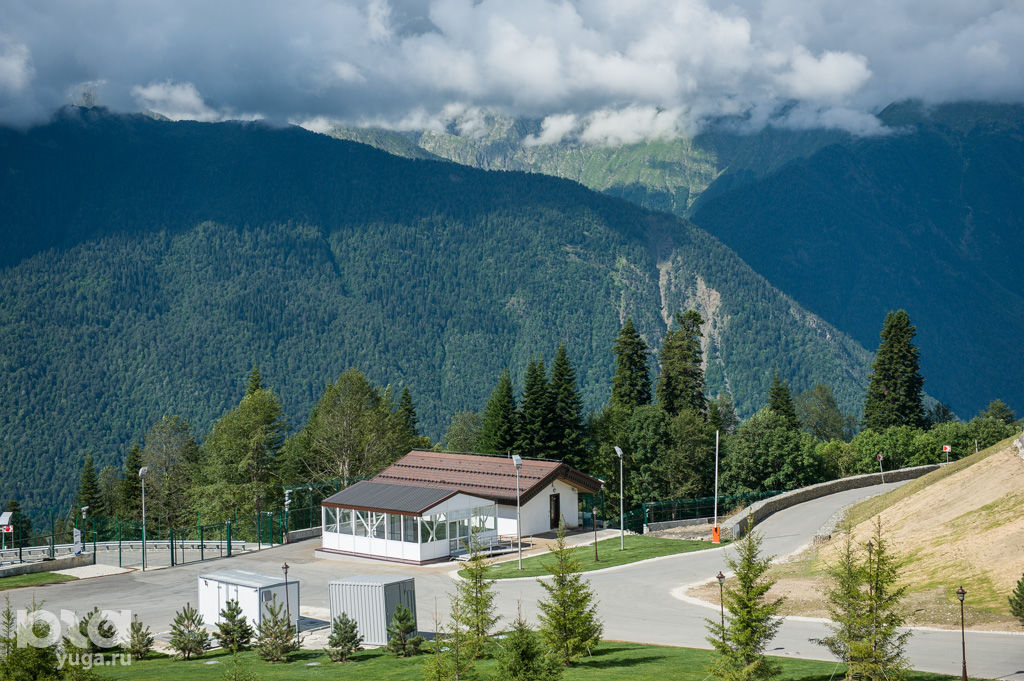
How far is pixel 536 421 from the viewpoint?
81.1 meters

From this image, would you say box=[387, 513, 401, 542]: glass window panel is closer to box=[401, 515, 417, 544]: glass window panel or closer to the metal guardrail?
box=[401, 515, 417, 544]: glass window panel

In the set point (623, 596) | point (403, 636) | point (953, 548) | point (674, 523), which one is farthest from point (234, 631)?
point (674, 523)

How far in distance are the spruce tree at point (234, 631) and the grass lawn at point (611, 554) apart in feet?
49.0

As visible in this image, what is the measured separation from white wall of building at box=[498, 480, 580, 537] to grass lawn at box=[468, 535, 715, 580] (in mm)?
4697

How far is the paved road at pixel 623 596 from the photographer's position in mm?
30784

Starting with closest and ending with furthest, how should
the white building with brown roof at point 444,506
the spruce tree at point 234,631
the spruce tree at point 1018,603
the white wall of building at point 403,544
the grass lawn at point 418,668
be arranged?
1. the grass lawn at point 418,668
2. the spruce tree at point 1018,603
3. the spruce tree at point 234,631
4. the white wall of building at point 403,544
5. the white building with brown roof at point 444,506

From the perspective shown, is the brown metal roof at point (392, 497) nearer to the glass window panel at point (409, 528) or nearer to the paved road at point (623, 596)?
the glass window panel at point (409, 528)

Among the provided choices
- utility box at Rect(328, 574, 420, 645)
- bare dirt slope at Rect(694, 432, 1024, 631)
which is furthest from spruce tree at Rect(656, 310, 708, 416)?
utility box at Rect(328, 574, 420, 645)

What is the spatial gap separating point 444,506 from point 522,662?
31.2m

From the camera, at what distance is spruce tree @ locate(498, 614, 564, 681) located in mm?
23047

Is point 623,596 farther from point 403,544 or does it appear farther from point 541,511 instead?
point 541,511

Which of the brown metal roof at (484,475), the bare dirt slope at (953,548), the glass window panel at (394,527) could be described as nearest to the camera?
the bare dirt slope at (953,548)

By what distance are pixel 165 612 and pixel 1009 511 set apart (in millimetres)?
33896

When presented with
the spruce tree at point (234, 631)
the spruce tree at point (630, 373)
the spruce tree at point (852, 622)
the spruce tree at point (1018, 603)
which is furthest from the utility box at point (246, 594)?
the spruce tree at point (630, 373)
